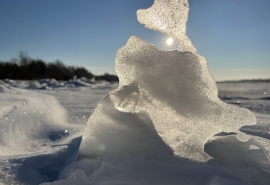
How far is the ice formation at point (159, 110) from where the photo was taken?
1.16 m

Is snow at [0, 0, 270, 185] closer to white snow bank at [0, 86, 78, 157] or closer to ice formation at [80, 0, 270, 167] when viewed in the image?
ice formation at [80, 0, 270, 167]

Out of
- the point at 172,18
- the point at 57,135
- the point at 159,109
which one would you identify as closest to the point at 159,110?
the point at 159,109

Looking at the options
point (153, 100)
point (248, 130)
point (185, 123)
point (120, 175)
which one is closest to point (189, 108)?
point (185, 123)

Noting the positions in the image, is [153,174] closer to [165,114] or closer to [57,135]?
[165,114]

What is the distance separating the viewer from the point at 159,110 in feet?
3.91

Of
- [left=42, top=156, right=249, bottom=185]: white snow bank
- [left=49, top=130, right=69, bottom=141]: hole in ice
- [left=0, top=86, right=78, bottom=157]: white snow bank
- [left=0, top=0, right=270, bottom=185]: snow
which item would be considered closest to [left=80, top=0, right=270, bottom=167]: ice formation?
[left=0, top=0, right=270, bottom=185]: snow

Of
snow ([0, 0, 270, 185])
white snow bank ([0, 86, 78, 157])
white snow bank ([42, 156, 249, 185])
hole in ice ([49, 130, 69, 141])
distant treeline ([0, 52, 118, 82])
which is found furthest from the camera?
distant treeline ([0, 52, 118, 82])

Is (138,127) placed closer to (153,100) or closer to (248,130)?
(153,100)

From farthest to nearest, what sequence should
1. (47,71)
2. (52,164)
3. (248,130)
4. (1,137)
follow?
(47,71) → (248,130) → (1,137) → (52,164)

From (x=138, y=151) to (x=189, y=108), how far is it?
322mm

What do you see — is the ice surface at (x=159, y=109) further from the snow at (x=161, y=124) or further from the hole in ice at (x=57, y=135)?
the hole in ice at (x=57, y=135)

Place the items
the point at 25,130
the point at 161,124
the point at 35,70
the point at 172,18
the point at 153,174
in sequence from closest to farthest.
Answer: the point at 153,174 → the point at 161,124 → the point at 172,18 → the point at 25,130 → the point at 35,70

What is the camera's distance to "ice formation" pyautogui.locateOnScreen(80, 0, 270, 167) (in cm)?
116

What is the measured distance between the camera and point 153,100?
3.95ft
